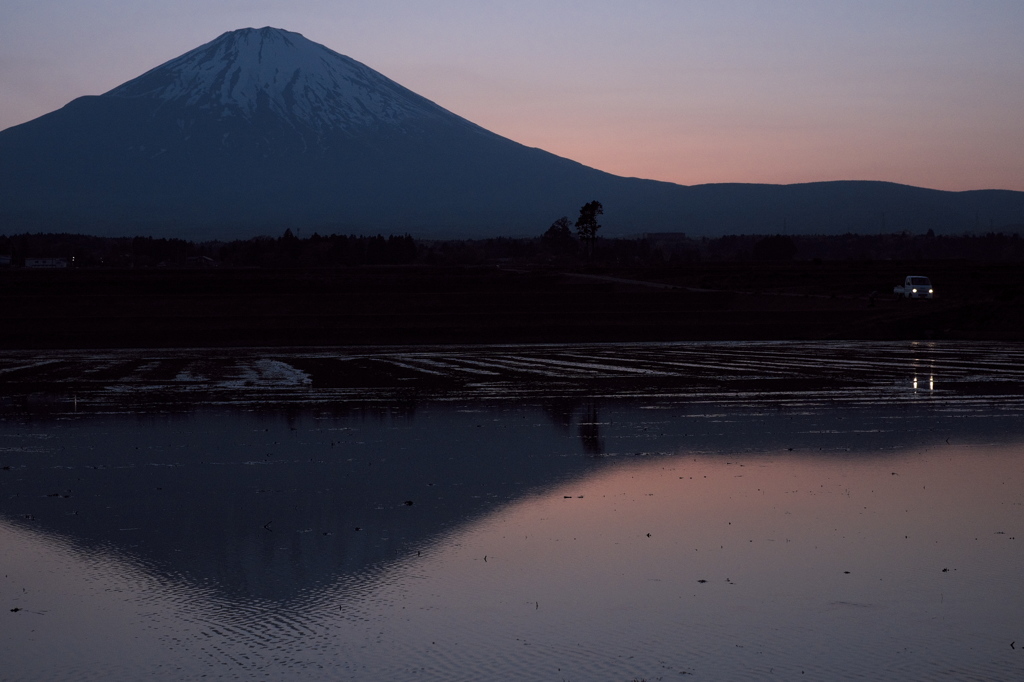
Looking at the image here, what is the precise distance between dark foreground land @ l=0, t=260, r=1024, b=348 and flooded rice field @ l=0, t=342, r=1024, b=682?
20386 mm

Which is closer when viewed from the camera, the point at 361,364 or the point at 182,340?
the point at 361,364

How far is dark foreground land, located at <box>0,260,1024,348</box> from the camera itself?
131ft

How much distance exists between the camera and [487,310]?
5412 centimetres

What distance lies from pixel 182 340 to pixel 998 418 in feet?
94.6

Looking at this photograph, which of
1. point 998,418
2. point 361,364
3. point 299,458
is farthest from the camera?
point 361,364

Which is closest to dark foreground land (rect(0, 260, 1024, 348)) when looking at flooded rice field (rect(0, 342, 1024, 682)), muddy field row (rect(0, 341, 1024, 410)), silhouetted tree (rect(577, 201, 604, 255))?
muddy field row (rect(0, 341, 1024, 410))

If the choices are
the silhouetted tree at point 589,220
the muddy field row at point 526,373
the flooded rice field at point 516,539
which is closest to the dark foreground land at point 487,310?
the muddy field row at point 526,373

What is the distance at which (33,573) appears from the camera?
888 centimetres

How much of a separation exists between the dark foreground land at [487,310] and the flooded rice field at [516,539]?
66.9ft

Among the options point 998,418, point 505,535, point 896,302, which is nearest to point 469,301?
point 896,302

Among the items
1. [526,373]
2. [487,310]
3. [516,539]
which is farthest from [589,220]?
[516,539]

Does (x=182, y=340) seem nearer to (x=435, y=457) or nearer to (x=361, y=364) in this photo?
(x=361, y=364)

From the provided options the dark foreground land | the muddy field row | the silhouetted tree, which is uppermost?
the silhouetted tree

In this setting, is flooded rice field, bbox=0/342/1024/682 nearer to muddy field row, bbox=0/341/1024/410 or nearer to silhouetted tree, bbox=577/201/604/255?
muddy field row, bbox=0/341/1024/410
